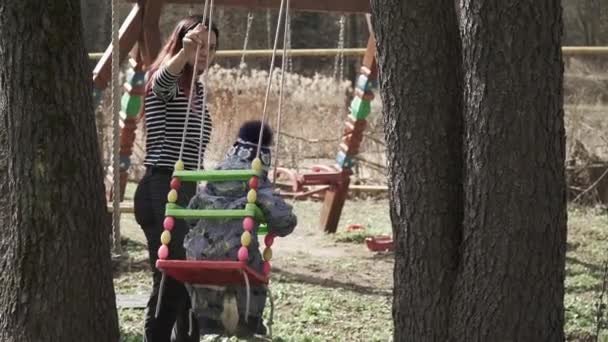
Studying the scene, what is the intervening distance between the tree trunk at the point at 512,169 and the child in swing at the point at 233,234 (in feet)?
2.92

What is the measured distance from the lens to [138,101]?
870cm

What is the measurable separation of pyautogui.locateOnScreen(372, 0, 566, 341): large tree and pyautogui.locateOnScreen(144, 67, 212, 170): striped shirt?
1192 mm

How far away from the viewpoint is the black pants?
460 cm

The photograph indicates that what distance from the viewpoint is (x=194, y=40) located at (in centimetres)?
455

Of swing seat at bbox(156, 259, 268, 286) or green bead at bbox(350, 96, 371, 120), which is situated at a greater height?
green bead at bbox(350, 96, 371, 120)

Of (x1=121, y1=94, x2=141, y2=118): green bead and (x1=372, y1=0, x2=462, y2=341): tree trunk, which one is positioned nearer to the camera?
(x1=372, y1=0, x2=462, y2=341): tree trunk

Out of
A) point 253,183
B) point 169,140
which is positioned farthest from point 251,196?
point 169,140

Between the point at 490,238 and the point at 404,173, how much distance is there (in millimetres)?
352

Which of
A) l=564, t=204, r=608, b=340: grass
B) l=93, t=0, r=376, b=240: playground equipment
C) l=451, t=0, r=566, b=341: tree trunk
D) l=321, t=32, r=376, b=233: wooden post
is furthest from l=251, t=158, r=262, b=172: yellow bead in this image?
l=321, t=32, r=376, b=233: wooden post

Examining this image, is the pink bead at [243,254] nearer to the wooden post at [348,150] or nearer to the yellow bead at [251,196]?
the yellow bead at [251,196]

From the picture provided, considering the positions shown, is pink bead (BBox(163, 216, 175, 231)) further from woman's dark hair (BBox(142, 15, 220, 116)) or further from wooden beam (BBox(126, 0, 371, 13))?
wooden beam (BBox(126, 0, 371, 13))

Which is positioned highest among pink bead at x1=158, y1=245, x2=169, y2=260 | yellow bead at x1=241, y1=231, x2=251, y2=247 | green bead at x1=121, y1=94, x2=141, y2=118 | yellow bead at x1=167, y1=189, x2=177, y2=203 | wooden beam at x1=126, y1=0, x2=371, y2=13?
wooden beam at x1=126, y1=0, x2=371, y2=13

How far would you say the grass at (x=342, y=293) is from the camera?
18.9 ft

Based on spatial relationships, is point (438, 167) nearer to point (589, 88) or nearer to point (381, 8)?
point (381, 8)
